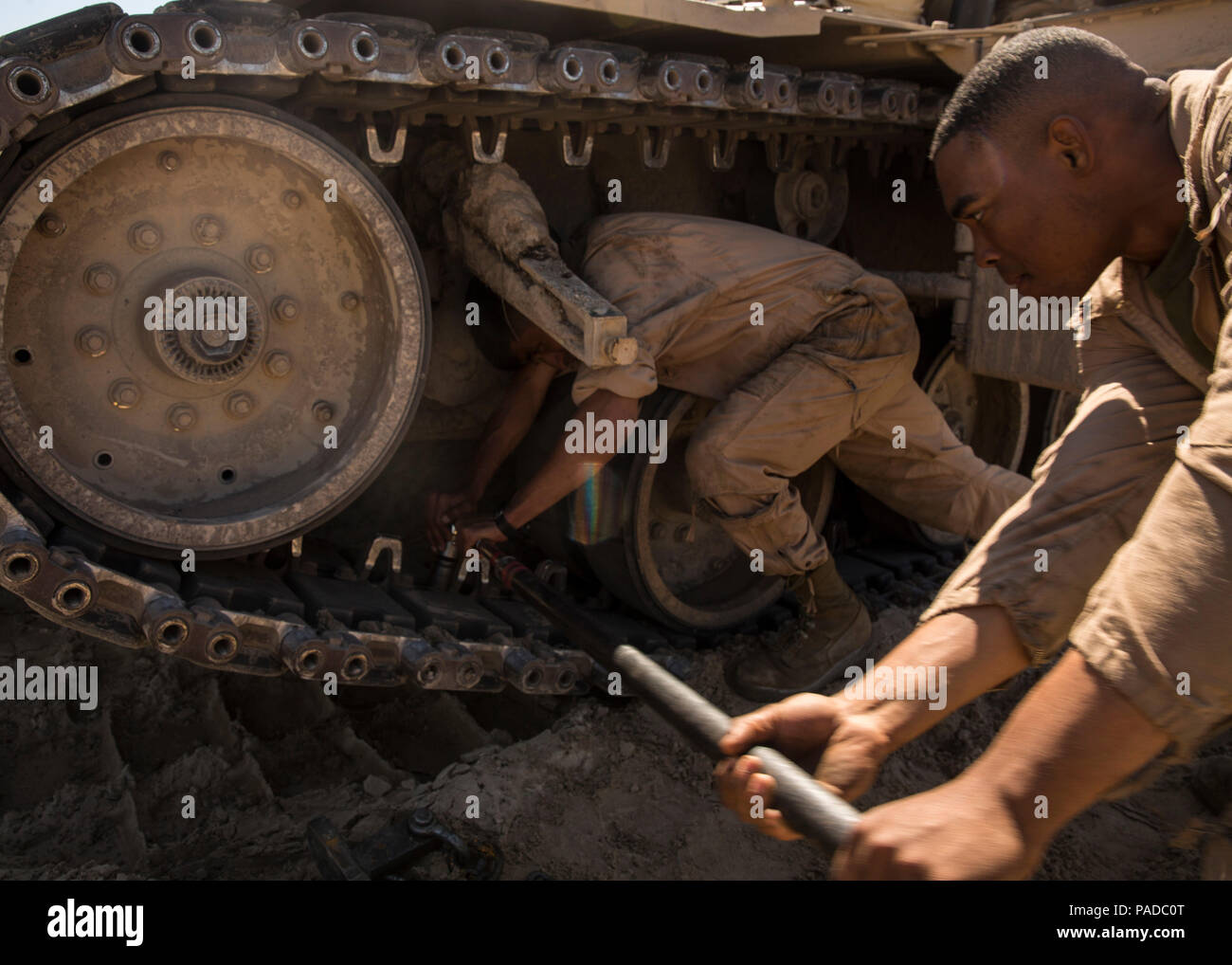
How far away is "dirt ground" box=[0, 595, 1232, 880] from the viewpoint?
2.81 metres

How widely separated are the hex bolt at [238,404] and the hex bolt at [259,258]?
343 millimetres

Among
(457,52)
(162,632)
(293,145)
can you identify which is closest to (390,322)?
(293,145)

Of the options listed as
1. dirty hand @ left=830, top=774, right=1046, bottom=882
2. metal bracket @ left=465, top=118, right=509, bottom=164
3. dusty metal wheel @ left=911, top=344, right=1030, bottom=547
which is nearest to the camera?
dirty hand @ left=830, top=774, right=1046, bottom=882

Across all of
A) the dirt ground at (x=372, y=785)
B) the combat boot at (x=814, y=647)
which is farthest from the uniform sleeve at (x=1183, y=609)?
the combat boot at (x=814, y=647)

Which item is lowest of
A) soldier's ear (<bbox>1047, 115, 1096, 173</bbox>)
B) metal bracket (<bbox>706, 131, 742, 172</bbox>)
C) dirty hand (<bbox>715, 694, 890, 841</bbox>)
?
dirty hand (<bbox>715, 694, 890, 841</bbox>)

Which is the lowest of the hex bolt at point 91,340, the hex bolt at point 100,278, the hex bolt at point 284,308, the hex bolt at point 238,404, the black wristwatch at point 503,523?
the black wristwatch at point 503,523

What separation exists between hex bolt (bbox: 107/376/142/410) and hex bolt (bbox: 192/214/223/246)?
42 centimetres

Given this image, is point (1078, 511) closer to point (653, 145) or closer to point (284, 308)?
point (284, 308)

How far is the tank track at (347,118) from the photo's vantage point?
7.68 feet

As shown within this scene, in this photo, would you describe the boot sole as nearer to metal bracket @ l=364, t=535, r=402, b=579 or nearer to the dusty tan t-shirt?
Result: the dusty tan t-shirt

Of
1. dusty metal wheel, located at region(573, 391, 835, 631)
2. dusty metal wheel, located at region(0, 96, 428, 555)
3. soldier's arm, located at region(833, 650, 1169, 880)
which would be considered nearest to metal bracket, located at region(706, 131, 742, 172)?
dusty metal wheel, located at region(573, 391, 835, 631)

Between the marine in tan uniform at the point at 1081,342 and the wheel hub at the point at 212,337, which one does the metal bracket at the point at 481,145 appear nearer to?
the wheel hub at the point at 212,337

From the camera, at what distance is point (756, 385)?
368 cm
